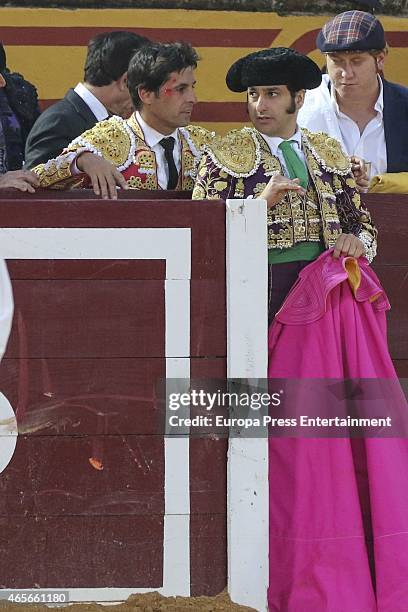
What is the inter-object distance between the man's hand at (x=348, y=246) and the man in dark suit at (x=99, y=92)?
1.24 metres

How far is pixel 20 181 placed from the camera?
398 cm

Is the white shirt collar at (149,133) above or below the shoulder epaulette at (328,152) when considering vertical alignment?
above

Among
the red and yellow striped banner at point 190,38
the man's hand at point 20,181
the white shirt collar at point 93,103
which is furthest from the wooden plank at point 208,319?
the red and yellow striped banner at point 190,38

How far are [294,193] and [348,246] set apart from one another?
0.24 meters

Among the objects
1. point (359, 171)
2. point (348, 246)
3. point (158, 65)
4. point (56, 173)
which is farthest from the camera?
point (359, 171)

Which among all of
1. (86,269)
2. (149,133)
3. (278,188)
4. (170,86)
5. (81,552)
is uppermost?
(170,86)

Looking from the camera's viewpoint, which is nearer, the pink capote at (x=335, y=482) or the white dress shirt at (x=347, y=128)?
the pink capote at (x=335, y=482)

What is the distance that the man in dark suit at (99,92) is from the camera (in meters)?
4.82

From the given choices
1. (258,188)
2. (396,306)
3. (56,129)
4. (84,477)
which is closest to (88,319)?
(84,477)

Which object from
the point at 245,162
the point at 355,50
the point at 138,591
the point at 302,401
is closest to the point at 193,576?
the point at 138,591

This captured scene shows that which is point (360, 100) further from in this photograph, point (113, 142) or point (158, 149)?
point (113, 142)

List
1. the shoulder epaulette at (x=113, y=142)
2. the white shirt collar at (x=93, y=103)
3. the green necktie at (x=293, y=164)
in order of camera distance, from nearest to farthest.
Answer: the green necktie at (x=293, y=164)
the shoulder epaulette at (x=113, y=142)
the white shirt collar at (x=93, y=103)

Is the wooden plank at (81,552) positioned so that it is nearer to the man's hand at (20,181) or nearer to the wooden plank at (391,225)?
the man's hand at (20,181)

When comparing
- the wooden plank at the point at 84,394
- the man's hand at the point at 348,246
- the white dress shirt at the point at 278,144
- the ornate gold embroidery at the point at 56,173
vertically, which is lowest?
the wooden plank at the point at 84,394
